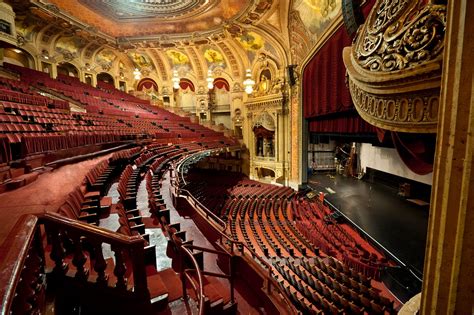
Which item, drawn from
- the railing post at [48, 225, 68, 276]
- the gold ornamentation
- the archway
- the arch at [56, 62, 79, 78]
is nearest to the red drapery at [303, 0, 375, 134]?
the gold ornamentation

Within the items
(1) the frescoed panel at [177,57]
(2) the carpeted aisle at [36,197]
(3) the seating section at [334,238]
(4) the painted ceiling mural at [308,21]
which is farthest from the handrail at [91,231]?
(1) the frescoed panel at [177,57]

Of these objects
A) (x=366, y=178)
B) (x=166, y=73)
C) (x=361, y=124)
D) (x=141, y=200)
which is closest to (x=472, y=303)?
(x=141, y=200)

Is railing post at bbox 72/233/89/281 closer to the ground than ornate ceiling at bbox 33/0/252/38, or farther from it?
closer to the ground

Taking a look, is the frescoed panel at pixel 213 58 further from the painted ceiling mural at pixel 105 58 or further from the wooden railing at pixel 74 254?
the wooden railing at pixel 74 254

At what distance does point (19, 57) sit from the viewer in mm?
6793

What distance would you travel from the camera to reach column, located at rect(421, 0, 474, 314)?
1.70 ft

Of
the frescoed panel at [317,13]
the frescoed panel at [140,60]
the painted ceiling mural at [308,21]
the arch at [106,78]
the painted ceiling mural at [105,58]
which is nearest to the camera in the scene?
the frescoed panel at [317,13]

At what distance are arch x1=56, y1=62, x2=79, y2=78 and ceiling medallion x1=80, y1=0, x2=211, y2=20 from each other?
285 centimetres

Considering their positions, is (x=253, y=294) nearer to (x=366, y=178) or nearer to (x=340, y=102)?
(x=340, y=102)

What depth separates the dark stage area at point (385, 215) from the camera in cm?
278

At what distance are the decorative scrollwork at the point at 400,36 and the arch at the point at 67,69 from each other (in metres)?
10.3

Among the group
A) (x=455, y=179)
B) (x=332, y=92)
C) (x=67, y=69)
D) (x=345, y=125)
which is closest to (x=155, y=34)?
(x=67, y=69)

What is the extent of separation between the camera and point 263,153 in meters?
8.59

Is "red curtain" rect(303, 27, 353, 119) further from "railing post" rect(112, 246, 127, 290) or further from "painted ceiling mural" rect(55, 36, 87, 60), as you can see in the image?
"painted ceiling mural" rect(55, 36, 87, 60)
